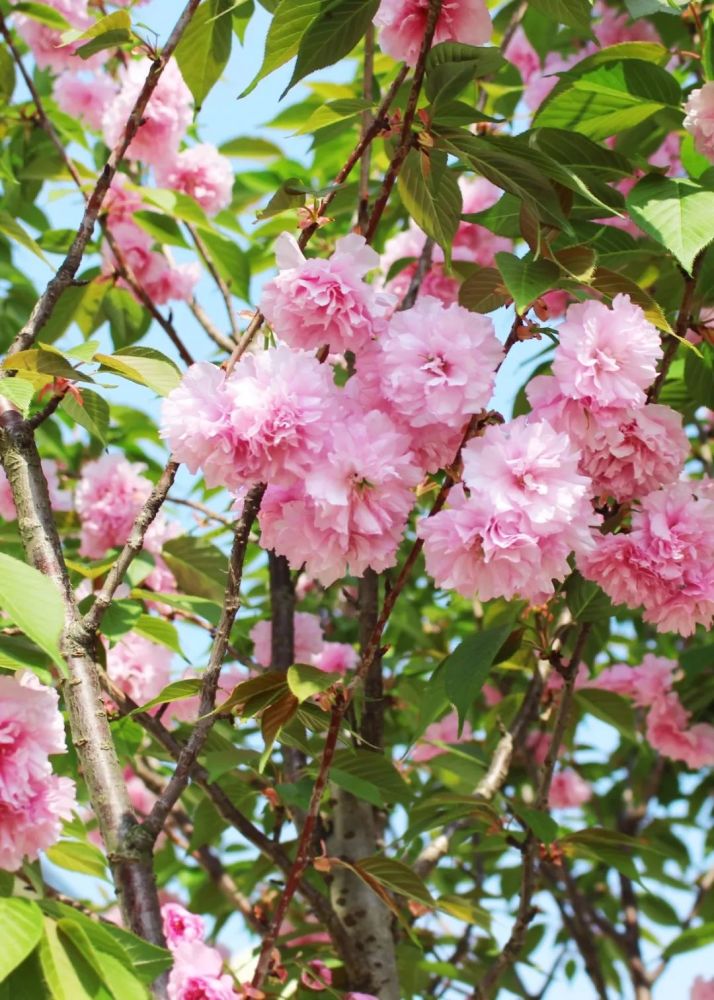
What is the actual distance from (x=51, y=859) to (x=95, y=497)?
1189mm

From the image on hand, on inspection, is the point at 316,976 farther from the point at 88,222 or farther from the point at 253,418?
the point at 88,222

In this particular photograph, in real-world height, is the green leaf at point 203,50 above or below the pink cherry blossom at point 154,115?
below

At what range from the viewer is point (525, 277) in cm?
128

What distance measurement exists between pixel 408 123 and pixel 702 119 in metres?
0.53

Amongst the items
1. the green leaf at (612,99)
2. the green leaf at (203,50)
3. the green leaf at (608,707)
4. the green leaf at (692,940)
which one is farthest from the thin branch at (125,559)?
the green leaf at (692,940)

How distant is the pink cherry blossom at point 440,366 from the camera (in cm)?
118

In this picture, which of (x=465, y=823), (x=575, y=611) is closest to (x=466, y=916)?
(x=465, y=823)

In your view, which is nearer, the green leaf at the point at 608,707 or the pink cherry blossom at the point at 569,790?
the green leaf at the point at 608,707

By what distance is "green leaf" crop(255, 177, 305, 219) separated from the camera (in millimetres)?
1320

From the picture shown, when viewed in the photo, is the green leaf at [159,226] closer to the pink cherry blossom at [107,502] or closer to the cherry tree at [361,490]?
the cherry tree at [361,490]

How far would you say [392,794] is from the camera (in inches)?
71.9

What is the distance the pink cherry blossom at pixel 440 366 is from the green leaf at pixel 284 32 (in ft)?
1.37

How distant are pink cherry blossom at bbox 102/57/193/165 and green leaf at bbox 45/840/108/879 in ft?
5.61

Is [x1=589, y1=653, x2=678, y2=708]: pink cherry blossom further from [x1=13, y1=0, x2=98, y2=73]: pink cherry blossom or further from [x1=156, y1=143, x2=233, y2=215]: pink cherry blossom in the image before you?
[x1=13, y1=0, x2=98, y2=73]: pink cherry blossom
